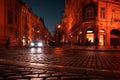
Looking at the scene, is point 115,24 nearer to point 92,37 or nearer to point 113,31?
point 113,31

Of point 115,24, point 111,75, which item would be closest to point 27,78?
point 111,75

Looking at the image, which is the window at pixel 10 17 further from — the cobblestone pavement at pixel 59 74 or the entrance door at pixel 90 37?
the cobblestone pavement at pixel 59 74

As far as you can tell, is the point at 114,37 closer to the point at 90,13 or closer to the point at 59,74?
the point at 90,13

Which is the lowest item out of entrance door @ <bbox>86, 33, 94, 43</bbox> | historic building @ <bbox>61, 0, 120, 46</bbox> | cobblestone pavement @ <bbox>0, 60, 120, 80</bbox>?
cobblestone pavement @ <bbox>0, 60, 120, 80</bbox>

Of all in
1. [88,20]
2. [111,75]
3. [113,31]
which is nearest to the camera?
[111,75]

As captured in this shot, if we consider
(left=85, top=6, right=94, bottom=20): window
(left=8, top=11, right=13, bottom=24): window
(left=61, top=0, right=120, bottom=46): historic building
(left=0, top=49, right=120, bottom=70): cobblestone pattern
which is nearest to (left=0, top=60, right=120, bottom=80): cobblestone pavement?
(left=0, top=49, right=120, bottom=70): cobblestone pattern

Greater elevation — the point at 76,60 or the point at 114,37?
the point at 114,37

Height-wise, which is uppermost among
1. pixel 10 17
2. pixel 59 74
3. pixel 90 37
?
pixel 10 17

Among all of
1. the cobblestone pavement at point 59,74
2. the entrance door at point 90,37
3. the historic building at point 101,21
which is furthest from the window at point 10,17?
the cobblestone pavement at point 59,74

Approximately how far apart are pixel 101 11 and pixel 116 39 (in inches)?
285

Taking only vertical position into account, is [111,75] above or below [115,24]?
below

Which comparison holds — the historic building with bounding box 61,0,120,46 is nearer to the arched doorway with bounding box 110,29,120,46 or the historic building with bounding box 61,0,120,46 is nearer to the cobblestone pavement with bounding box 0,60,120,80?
the arched doorway with bounding box 110,29,120,46

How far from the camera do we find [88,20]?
118 ft

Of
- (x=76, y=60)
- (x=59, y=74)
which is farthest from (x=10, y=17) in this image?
(x=59, y=74)
